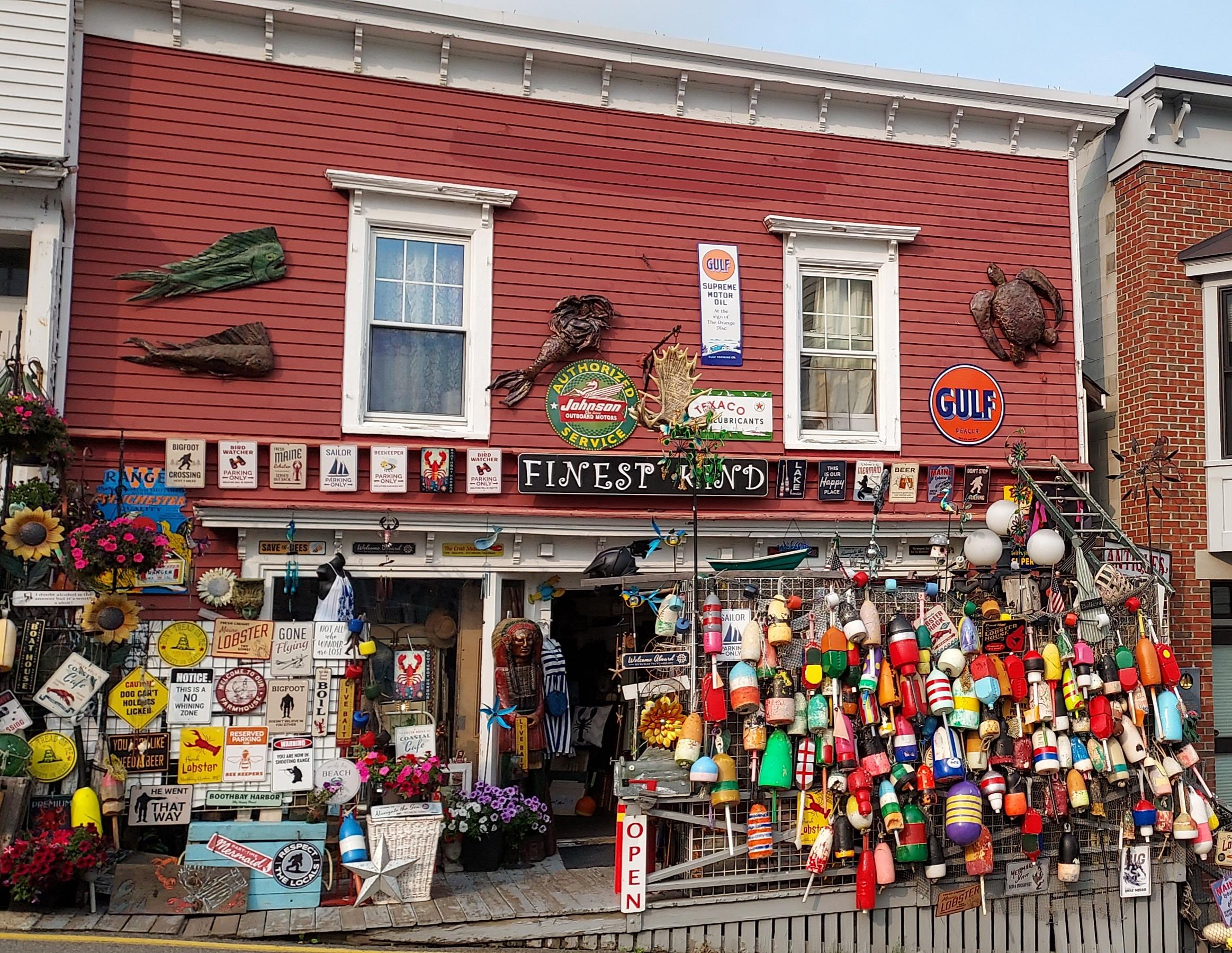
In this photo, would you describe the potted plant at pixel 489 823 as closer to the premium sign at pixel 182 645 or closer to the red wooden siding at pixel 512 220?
the premium sign at pixel 182 645

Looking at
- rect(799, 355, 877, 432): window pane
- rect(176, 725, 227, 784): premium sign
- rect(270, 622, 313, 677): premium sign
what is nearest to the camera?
rect(176, 725, 227, 784): premium sign

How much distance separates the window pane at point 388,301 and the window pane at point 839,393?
4.21 metres

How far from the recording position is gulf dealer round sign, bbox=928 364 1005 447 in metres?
11.4

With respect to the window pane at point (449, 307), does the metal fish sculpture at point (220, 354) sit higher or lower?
lower

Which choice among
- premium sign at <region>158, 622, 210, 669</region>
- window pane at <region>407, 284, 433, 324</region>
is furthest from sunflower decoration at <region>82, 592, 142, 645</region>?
window pane at <region>407, 284, 433, 324</region>

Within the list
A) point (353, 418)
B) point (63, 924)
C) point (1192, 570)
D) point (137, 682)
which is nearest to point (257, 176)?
point (353, 418)

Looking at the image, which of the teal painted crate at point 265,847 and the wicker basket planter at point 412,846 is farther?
the wicker basket planter at point 412,846

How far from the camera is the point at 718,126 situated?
1115 centimetres

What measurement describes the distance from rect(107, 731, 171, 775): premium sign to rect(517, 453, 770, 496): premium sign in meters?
3.76

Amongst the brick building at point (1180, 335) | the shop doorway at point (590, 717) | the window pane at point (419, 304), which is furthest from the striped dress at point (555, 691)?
the brick building at point (1180, 335)

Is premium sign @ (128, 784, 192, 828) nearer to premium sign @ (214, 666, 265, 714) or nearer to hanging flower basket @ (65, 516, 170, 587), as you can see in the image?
premium sign @ (214, 666, 265, 714)

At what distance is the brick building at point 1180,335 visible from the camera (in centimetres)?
1139

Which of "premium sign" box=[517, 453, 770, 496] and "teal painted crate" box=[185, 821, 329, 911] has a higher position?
"premium sign" box=[517, 453, 770, 496]

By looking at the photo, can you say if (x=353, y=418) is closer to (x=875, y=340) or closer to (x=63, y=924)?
(x=63, y=924)
